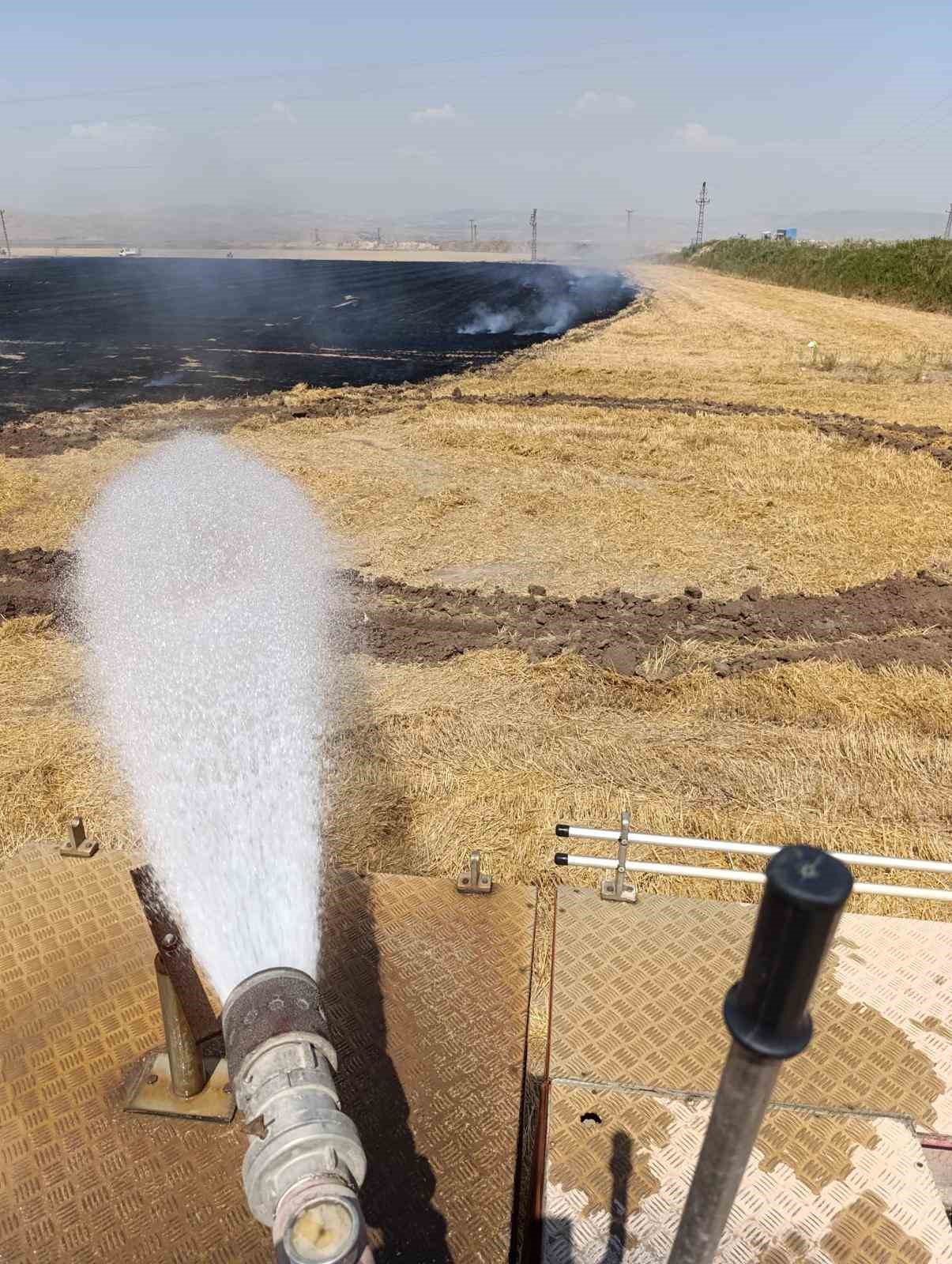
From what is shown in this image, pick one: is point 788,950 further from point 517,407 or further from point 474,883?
point 517,407

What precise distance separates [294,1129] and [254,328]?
161 ft

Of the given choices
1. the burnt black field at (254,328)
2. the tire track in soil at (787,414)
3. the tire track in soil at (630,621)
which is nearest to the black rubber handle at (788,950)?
the tire track in soil at (630,621)

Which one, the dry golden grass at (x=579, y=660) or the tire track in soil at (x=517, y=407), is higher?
the dry golden grass at (x=579, y=660)

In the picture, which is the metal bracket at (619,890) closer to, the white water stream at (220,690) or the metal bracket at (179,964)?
the white water stream at (220,690)

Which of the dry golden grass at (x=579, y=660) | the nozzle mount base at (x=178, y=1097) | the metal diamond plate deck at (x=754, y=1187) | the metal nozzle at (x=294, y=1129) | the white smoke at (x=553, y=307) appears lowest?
the white smoke at (x=553, y=307)

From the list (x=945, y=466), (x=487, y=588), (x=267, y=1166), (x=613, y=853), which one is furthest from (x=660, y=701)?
(x=945, y=466)

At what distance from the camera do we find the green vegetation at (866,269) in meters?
51.3

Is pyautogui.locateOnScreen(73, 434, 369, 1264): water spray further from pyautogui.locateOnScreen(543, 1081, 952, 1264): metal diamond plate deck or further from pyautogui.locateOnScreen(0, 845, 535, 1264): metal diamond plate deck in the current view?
pyautogui.locateOnScreen(543, 1081, 952, 1264): metal diamond plate deck

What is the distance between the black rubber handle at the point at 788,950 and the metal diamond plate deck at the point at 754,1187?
2436 millimetres

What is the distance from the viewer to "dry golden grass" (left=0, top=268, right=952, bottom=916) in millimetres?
6414

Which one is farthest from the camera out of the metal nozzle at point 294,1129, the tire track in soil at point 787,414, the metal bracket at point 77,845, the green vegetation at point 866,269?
the green vegetation at point 866,269

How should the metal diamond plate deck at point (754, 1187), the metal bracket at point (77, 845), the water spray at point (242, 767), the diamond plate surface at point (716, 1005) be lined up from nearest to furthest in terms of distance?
the water spray at point (242, 767) < the metal diamond plate deck at point (754, 1187) < the diamond plate surface at point (716, 1005) < the metal bracket at point (77, 845)

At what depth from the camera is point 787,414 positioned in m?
21.0

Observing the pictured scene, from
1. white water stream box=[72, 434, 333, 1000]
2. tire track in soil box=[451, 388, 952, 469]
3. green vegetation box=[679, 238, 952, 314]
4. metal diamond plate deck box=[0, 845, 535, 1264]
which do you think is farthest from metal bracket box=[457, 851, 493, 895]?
green vegetation box=[679, 238, 952, 314]
